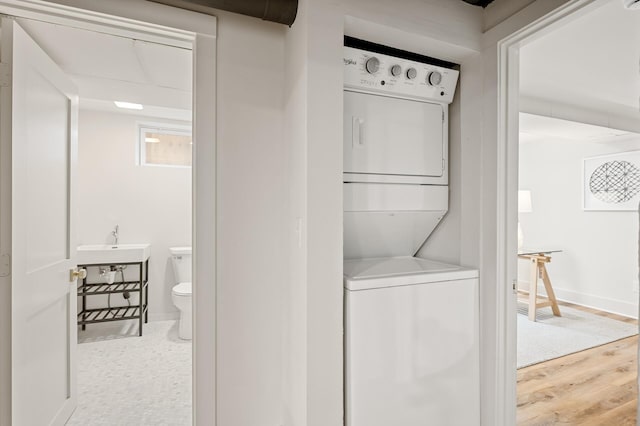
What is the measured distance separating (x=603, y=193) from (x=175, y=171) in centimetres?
538

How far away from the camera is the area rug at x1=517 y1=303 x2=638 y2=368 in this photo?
299 centimetres

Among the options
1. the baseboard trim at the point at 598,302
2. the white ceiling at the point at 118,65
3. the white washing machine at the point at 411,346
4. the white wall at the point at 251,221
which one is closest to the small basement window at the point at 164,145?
the white ceiling at the point at 118,65

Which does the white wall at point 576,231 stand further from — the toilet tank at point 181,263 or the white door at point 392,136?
the toilet tank at point 181,263

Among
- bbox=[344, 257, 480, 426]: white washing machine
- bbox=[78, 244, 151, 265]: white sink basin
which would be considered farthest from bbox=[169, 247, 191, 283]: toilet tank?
bbox=[344, 257, 480, 426]: white washing machine

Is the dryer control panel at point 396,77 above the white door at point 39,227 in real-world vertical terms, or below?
above

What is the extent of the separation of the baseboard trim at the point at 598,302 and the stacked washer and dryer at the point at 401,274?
3.81 metres

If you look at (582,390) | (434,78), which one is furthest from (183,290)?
A: (582,390)

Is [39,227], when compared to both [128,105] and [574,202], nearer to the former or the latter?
[128,105]

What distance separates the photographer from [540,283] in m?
4.99

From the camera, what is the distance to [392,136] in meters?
1.68

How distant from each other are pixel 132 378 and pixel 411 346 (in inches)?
84.5

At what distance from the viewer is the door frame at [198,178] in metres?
1.42

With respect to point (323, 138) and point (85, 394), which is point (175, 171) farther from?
point (323, 138)

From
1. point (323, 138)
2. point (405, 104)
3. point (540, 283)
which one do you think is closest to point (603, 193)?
point (540, 283)
